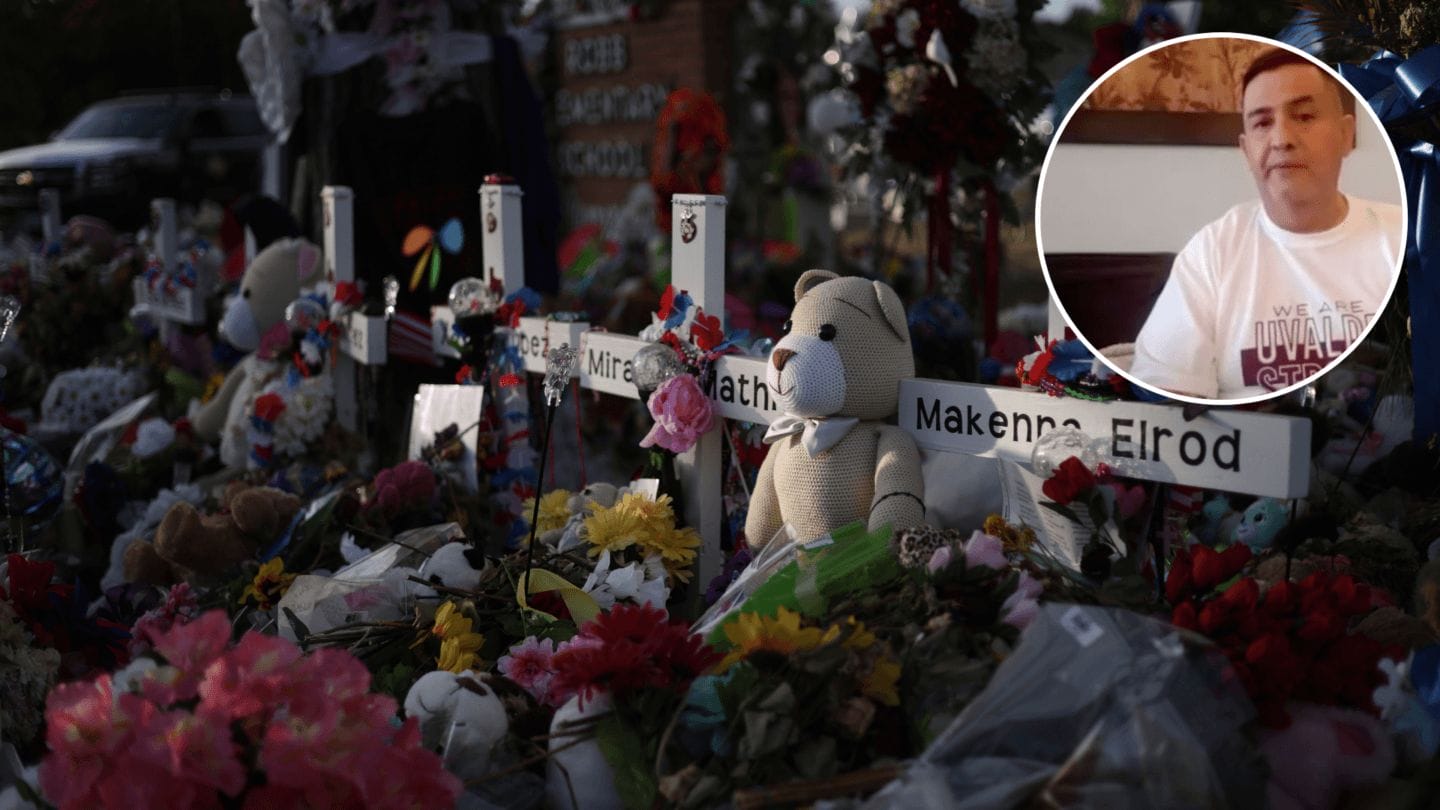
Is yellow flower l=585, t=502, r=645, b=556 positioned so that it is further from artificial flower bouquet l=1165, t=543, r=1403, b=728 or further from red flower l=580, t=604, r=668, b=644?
artificial flower bouquet l=1165, t=543, r=1403, b=728

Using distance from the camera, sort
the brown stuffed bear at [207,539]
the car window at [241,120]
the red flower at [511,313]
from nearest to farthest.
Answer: the brown stuffed bear at [207,539] < the red flower at [511,313] < the car window at [241,120]

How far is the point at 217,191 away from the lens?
12477 mm

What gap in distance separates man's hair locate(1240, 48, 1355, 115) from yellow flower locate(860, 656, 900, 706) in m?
1.02

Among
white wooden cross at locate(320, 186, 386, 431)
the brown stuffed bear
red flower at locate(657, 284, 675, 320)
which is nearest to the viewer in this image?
red flower at locate(657, 284, 675, 320)

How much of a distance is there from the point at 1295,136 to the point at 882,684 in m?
1.03

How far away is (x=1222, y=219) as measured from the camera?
79.0 inches

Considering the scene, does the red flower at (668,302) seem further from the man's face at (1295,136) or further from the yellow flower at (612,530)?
the man's face at (1295,136)

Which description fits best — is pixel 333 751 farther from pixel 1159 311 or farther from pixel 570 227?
pixel 570 227

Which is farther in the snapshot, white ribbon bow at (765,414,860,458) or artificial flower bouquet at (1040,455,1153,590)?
white ribbon bow at (765,414,860,458)

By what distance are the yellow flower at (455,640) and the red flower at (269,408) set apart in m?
1.95

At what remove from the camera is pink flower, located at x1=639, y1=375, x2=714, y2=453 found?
8.69 ft

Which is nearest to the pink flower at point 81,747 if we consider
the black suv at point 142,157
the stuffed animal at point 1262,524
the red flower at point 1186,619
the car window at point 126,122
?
the red flower at point 1186,619

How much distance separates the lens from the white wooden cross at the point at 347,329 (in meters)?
3.96

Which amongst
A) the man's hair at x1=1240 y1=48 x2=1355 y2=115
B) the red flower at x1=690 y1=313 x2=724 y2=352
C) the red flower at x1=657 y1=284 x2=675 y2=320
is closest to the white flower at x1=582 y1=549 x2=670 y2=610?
the red flower at x1=690 y1=313 x2=724 y2=352
